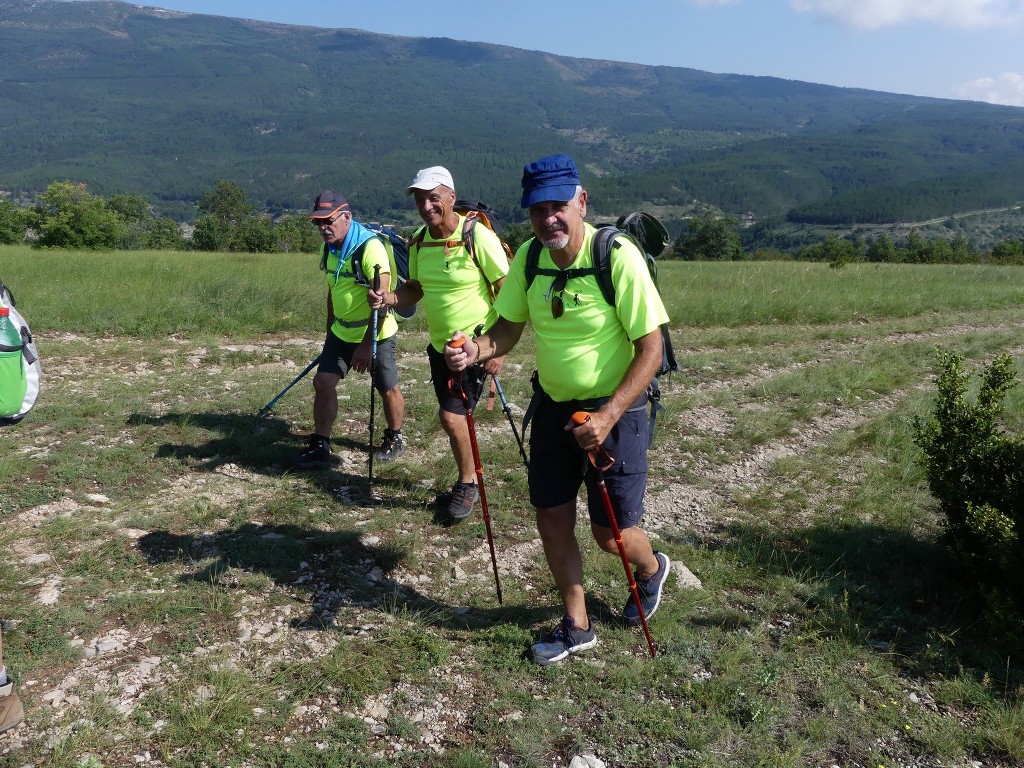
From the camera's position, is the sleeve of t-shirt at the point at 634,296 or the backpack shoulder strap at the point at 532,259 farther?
the backpack shoulder strap at the point at 532,259

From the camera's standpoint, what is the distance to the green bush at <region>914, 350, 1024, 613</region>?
13.4 feet

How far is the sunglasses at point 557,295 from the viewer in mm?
3428

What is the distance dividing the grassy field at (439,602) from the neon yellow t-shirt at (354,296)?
1183 millimetres

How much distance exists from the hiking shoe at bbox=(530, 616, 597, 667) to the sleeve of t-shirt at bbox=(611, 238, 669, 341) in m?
1.61

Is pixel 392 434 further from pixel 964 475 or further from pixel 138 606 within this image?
pixel 964 475

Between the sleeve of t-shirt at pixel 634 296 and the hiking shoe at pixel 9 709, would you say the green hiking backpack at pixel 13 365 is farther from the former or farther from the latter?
the sleeve of t-shirt at pixel 634 296

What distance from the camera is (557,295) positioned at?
136 inches

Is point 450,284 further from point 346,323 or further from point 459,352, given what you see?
point 459,352

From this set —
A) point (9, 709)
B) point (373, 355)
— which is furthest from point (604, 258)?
point (9, 709)

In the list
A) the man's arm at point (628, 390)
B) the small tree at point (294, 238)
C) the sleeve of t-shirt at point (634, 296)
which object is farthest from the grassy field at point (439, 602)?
the small tree at point (294, 238)

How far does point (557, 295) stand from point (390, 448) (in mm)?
3387

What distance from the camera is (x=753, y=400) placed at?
8406 mm

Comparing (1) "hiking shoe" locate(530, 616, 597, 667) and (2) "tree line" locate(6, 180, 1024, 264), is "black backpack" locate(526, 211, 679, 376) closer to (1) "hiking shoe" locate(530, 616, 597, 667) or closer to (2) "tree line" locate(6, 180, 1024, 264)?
(1) "hiking shoe" locate(530, 616, 597, 667)

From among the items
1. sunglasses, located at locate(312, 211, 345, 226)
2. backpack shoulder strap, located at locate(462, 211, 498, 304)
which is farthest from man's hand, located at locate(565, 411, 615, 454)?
sunglasses, located at locate(312, 211, 345, 226)
